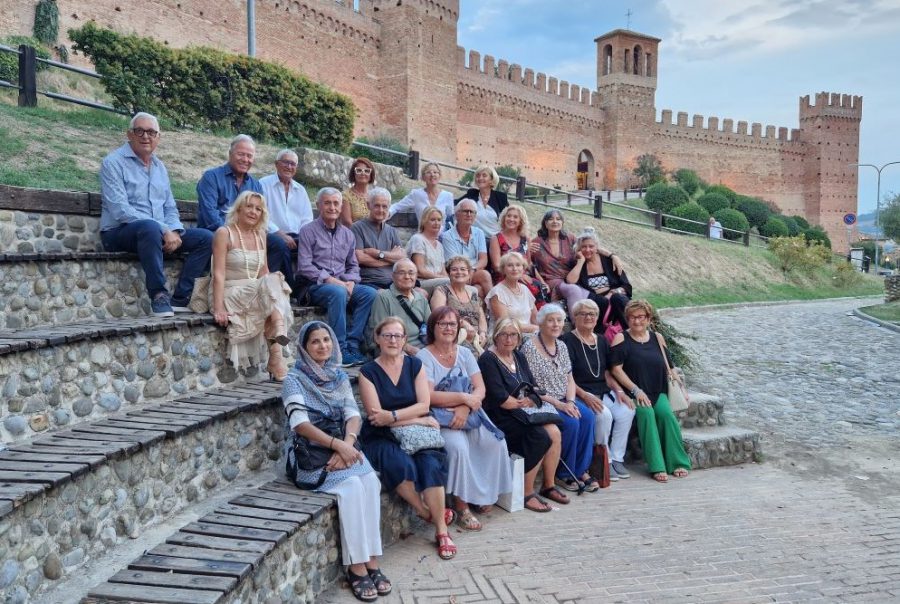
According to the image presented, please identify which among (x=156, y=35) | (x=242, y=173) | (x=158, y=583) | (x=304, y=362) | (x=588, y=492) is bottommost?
(x=588, y=492)

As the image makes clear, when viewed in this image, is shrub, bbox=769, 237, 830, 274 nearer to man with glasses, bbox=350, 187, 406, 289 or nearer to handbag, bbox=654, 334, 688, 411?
handbag, bbox=654, 334, 688, 411

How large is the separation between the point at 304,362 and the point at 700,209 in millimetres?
23011

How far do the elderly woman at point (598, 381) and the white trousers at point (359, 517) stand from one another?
7.19 feet

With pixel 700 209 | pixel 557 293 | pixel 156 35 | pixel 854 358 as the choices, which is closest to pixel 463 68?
pixel 700 209

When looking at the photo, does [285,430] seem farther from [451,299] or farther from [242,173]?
[242,173]

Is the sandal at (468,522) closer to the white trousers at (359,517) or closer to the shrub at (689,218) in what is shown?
the white trousers at (359,517)

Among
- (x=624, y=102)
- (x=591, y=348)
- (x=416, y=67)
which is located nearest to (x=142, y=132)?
(x=591, y=348)

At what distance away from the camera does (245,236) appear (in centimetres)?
467

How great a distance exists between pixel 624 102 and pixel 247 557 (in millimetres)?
43793

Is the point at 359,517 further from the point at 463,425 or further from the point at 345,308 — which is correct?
the point at 345,308

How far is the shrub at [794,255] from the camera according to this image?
21422 millimetres

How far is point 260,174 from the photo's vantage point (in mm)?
9562

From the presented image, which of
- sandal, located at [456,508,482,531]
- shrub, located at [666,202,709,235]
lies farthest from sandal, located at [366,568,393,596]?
shrub, located at [666,202,709,235]

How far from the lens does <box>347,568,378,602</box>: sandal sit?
3271mm
